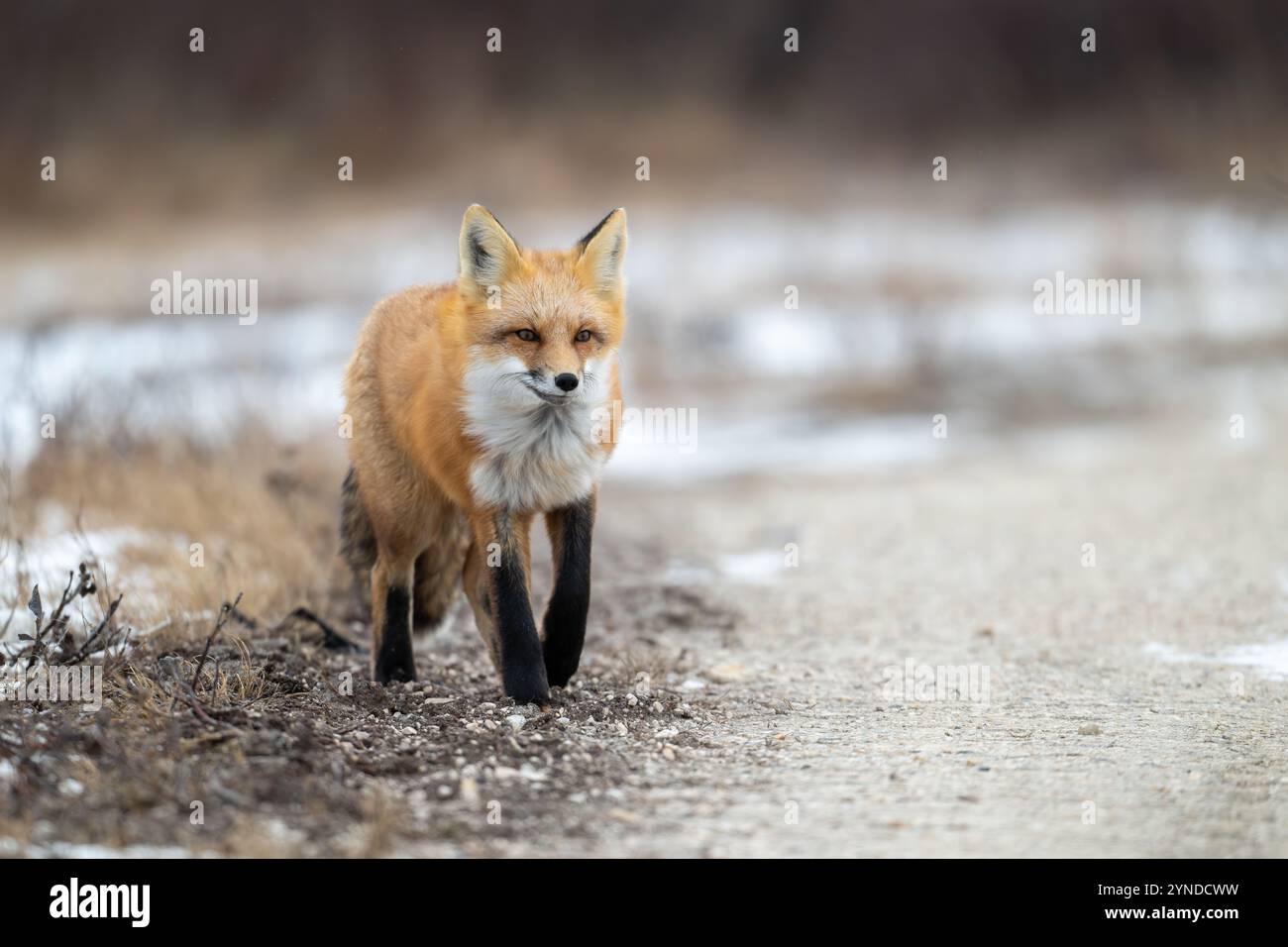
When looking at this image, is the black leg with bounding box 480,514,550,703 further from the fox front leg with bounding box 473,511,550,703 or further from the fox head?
the fox head

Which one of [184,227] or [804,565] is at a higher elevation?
[184,227]

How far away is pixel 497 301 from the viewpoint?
16.0 feet

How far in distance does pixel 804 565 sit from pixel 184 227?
1767 centimetres

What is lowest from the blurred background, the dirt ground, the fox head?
the dirt ground

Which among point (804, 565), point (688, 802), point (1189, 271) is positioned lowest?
point (688, 802)

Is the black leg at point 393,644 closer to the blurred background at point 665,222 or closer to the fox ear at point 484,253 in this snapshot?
→ the blurred background at point 665,222

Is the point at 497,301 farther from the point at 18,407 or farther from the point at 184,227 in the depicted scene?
the point at 184,227

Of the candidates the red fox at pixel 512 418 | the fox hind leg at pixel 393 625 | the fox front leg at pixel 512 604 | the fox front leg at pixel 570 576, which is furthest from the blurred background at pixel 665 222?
the fox front leg at pixel 570 576

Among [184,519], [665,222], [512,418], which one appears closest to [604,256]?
[512,418]

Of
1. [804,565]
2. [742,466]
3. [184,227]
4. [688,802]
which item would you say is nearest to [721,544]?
[804,565]

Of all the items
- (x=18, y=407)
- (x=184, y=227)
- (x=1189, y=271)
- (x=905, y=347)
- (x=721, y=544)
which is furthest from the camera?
(x=184, y=227)

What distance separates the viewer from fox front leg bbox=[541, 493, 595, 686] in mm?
5195

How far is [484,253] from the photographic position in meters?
4.95

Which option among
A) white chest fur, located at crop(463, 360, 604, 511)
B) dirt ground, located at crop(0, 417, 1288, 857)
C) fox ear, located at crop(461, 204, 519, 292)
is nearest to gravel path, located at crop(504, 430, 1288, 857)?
dirt ground, located at crop(0, 417, 1288, 857)
